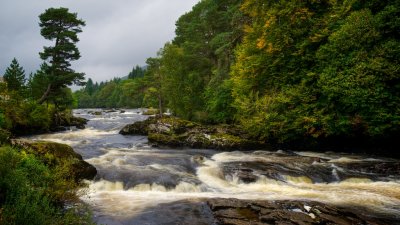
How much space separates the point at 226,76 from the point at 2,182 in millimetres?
24896

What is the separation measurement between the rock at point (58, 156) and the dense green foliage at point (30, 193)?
5.09 ft

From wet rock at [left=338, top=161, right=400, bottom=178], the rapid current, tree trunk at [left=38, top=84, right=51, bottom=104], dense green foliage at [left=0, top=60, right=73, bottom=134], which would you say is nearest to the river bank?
the rapid current

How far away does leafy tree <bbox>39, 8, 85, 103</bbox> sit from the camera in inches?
1319

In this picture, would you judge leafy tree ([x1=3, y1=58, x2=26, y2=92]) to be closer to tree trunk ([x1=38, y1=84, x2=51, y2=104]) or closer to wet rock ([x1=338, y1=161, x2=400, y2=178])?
tree trunk ([x1=38, y1=84, x2=51, y2=104])

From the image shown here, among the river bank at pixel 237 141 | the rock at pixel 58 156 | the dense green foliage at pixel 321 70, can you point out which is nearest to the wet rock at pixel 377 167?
the dense green foliage at pixel 321 70

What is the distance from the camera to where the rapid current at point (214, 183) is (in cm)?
982

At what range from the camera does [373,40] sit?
641 inches

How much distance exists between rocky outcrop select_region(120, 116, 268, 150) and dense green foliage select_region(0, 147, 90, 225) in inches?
→ 515

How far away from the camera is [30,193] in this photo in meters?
6.94

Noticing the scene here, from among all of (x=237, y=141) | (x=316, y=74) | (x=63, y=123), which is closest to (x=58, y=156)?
(x=237, y=141)

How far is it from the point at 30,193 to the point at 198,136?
1614cm

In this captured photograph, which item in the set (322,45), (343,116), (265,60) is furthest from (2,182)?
(265,60)

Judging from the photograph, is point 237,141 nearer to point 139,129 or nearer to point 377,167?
point 377,167

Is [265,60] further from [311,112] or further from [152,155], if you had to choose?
[152,155]
